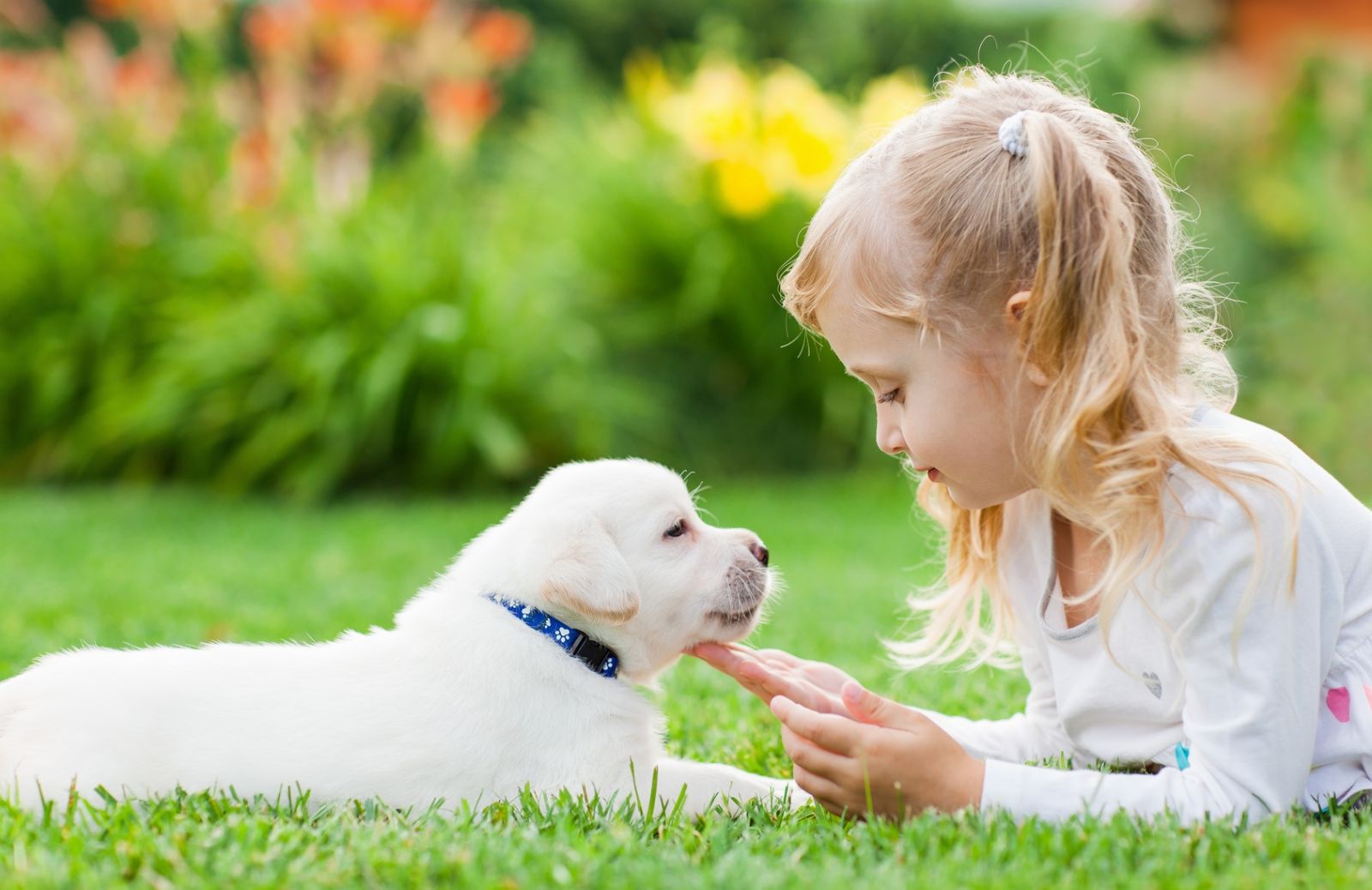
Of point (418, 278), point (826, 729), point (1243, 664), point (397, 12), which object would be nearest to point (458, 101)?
point (397, 12)

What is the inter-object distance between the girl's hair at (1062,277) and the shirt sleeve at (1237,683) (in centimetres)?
4

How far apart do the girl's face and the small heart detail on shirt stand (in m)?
0.72

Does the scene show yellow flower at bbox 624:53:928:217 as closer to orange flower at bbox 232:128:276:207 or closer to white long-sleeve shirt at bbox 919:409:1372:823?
orange flower at bbox 232:128:276:207

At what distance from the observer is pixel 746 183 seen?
361 inches

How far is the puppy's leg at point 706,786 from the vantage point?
283 cm

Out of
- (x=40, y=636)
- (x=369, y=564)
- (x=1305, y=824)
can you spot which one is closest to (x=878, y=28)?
(x=369, y=564)

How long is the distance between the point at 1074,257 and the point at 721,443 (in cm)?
659

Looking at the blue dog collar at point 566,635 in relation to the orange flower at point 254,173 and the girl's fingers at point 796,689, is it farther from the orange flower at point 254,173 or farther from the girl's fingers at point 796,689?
the orange flower at point 254,173

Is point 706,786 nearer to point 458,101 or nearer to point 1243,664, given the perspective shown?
point 1243,664

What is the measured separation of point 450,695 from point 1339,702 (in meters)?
1.78

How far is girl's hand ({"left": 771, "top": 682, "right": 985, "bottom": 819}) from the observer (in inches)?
103

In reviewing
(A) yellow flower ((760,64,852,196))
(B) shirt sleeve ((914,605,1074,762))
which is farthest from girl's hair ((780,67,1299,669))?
(A) yellow flower ((760,64,852,196))

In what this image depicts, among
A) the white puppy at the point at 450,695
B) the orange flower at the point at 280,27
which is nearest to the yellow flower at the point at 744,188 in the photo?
the orange flower at the point at 280,27

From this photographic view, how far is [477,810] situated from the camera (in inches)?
106
